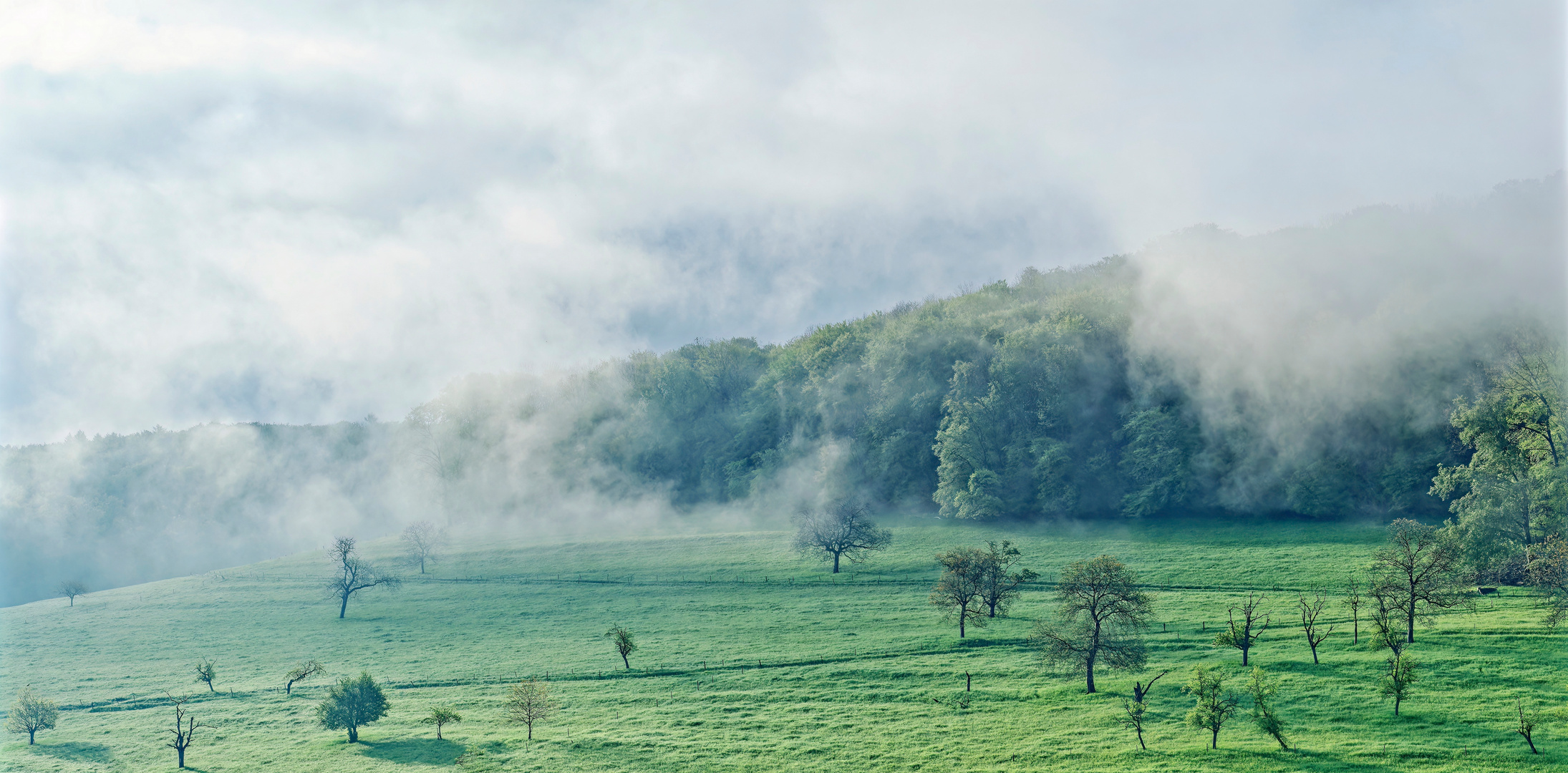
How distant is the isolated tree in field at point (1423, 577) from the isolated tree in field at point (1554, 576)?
10.9 ft

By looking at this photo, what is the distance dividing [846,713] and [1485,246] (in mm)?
77582

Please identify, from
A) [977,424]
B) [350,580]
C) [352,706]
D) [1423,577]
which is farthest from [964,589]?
[350,580]

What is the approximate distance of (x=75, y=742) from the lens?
44.2 meters

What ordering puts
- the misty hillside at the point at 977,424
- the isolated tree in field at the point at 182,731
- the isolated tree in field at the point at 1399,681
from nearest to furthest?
the isolated tree in field at the point at 1399,681 < the isolated tree in field at the point at 182,731 < the misty hillside at the point at 977,424

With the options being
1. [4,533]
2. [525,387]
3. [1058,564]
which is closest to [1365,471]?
[1058,564]

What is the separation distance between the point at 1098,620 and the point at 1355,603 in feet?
48.9

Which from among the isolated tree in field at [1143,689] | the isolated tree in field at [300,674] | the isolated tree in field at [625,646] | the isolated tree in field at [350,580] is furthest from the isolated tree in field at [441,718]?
the isolated tree in field at [1143,689]

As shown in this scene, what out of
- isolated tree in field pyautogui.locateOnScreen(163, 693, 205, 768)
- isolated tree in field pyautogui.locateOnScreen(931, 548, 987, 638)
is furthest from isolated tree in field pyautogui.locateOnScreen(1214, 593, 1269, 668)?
isolated tree in field pyautogui.locateOnScreen(163, 693, 205, 768)

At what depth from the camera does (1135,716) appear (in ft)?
113

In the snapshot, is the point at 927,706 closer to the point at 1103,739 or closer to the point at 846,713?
the point at 846,713

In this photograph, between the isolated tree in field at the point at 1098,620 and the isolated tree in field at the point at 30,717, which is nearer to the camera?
the isolated tree in field at the point at 1098,620

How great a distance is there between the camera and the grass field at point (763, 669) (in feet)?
113

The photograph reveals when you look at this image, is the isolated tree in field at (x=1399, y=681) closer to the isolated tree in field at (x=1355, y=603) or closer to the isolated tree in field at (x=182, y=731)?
the isolated tree in field at (x=1355, y=603)

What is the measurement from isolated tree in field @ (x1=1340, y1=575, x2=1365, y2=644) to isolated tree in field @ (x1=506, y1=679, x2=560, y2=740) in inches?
1681
